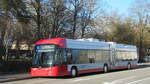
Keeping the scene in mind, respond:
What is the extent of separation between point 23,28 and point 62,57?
1290 centimetres

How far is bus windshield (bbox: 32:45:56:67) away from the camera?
19.8 m

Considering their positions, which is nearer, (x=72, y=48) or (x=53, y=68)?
(x=53, y=68)

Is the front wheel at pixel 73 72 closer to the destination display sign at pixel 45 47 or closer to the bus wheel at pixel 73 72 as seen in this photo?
the bus wheel at pixel 73 72

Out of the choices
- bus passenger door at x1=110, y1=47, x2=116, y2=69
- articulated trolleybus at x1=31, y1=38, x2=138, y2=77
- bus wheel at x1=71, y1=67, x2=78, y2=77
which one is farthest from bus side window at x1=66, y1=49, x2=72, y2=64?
bus passenger door at x1=110, y1=47, x2=116, y2=69

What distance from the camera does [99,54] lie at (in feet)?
84.3

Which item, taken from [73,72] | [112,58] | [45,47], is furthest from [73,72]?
[112,58]

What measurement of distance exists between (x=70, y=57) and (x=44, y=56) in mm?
2090

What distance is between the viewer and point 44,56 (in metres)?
20.2

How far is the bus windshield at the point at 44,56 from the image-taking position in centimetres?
1983

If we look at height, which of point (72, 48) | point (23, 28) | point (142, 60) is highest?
point (23, 28)

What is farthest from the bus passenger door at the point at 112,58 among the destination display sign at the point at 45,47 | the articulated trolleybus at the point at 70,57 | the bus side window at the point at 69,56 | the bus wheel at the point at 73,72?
the destination display sign at the point at 45,47

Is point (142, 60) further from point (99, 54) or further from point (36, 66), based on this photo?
point (36, 66)

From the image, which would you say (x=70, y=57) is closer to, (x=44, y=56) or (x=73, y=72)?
(x=73, y=72)

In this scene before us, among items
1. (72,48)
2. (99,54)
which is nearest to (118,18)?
(99,54)
